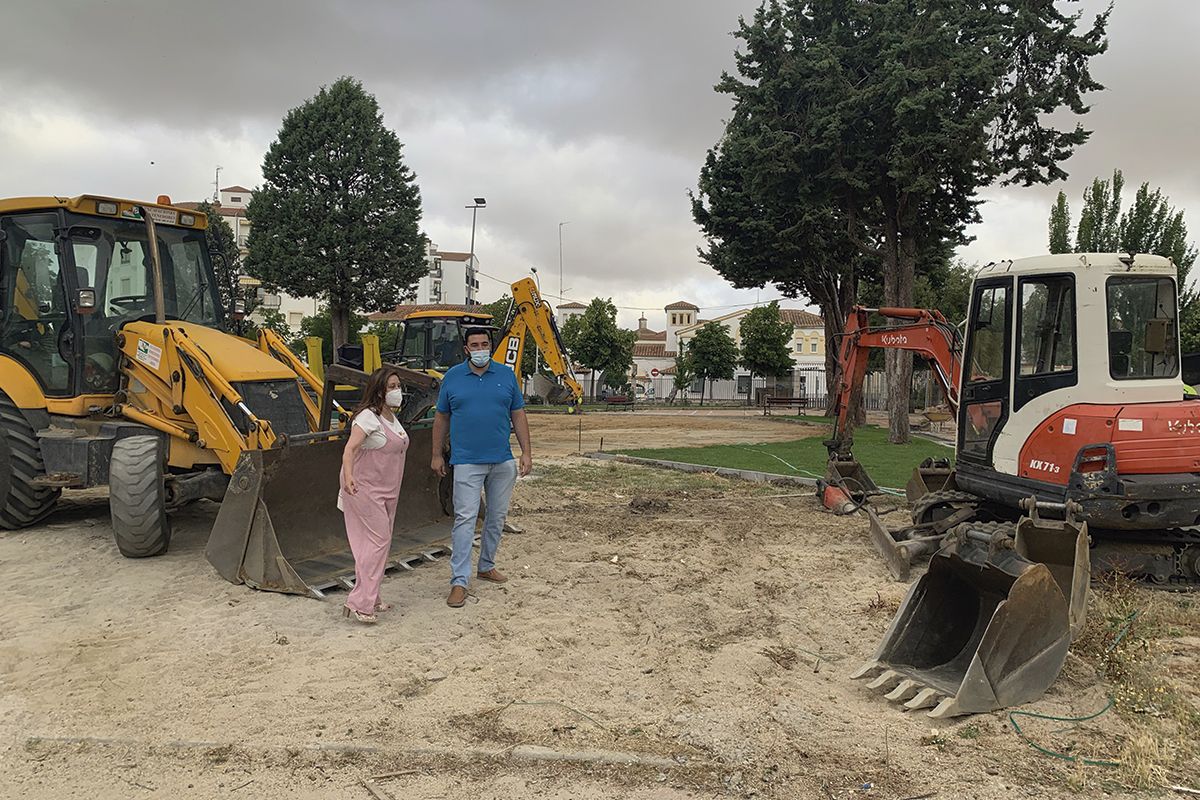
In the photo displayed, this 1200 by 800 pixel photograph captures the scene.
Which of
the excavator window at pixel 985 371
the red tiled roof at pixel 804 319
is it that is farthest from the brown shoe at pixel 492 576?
the red tiled roof at pixel 804 319

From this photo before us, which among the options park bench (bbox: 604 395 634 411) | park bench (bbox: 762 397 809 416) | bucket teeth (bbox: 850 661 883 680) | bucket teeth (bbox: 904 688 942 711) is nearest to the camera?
bucket teeth (bbox: 904 688 942 711)

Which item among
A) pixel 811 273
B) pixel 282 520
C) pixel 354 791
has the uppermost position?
pixel 811 273

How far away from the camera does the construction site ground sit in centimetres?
346

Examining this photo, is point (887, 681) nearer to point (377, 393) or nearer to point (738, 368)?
point (377, 393)

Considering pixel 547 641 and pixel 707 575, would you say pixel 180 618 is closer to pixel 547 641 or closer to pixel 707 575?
pixel 547 641

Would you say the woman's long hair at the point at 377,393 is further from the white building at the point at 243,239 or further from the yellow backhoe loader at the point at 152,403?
the white building at the point at 243,239

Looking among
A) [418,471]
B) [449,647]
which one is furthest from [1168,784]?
[418,471]

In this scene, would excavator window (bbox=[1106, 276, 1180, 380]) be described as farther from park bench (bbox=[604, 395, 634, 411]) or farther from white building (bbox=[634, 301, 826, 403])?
white building (bbox=[634, 301, 826, 403])

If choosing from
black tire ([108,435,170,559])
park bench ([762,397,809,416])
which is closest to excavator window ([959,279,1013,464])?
black tire ([108,435,170,559])

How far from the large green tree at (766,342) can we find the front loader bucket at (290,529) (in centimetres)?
4357

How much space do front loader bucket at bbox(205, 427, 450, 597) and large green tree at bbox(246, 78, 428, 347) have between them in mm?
25177

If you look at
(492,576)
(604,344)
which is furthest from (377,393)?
(604,344)

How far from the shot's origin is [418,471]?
7.75 m

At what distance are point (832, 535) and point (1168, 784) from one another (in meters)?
5.40
